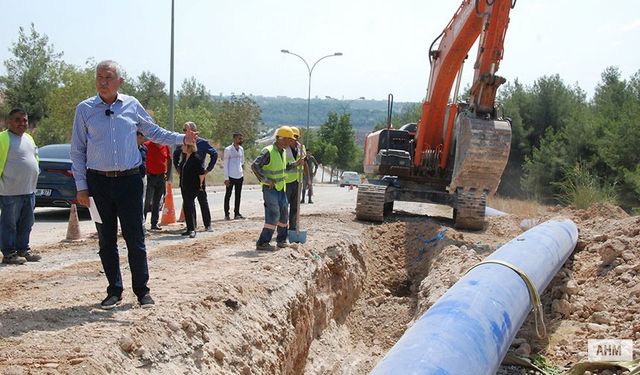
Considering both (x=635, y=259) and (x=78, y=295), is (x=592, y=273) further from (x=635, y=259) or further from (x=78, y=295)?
(x=78, y=295)

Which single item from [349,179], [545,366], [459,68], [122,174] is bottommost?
[349,179]

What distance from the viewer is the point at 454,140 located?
13133 millimetres

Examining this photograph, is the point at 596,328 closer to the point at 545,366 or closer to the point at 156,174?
the point at 545,366

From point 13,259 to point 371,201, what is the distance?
7.56 meters

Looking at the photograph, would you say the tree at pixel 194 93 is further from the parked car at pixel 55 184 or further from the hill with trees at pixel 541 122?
the parked car at pixel 55 184

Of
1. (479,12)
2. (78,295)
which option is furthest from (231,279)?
(479,12)

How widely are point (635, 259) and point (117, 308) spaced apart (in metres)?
5.93

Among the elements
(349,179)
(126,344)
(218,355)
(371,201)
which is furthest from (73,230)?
(349,179)

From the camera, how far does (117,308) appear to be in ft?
18.4

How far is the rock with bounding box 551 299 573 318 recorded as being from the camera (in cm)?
738

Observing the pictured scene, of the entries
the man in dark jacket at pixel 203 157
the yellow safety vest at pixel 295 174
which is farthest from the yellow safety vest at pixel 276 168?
the man in dark jacket at pixel 203 157

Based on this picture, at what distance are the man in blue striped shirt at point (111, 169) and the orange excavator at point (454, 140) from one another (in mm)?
6416

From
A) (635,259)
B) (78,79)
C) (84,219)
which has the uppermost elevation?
(78,79)

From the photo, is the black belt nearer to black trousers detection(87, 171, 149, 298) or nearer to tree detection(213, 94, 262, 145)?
black trousers detection(87, 171, 149, 298)
